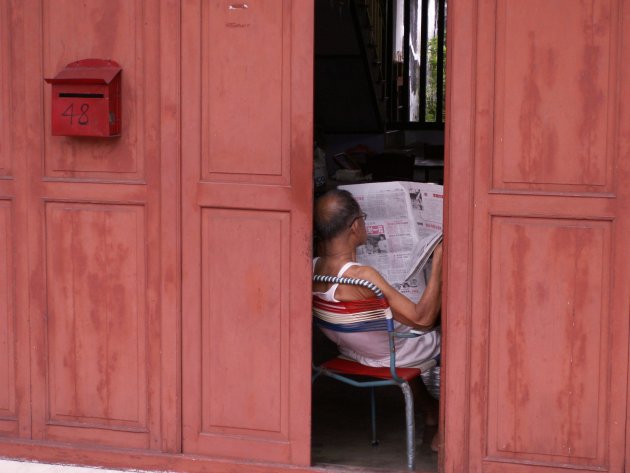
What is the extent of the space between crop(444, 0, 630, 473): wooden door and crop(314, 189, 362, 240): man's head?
49cm

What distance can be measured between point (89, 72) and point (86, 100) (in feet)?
0.36

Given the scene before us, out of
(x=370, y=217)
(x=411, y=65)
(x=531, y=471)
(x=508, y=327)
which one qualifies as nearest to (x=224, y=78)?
(x=370, y=217)

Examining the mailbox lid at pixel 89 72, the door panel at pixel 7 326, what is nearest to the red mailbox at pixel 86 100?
the mailbox lid at pixel 89 72

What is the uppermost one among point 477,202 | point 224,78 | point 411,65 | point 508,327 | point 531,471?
point 411,65

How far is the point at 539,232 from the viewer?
351 cm

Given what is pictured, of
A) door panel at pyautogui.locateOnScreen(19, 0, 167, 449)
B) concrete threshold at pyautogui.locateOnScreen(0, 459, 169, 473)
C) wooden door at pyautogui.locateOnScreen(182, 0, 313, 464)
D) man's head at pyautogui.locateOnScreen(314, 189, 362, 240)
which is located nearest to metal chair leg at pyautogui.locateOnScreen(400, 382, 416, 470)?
wooden door at pyautogui.locateOnScreen(182, 0, 313, 464)

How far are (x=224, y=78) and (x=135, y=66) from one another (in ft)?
1.20

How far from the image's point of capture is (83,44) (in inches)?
152

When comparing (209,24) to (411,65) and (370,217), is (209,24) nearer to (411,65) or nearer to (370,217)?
(370,217)

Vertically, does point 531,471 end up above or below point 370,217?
below

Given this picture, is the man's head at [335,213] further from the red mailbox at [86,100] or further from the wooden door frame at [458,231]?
the red mailbox at [86,100]

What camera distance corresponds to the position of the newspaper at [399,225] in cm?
406

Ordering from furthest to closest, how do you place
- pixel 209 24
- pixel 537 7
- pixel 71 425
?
pixel 71 425, pixel 209 24, pixel 537 7

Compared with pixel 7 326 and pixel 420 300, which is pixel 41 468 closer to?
pixel 7 326
